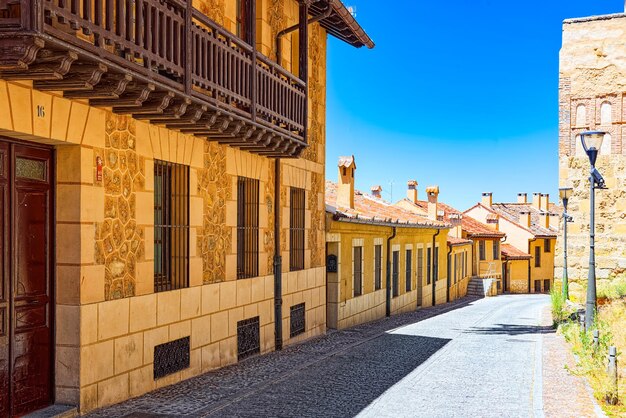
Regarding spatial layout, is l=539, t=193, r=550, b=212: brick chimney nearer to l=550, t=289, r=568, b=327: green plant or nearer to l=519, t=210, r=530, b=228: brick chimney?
l=519, t=210, r=530, b=228: brick chimney

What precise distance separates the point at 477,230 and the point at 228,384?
37722 millimetres

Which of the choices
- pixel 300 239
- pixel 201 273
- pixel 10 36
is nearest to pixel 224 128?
pixel 201 273

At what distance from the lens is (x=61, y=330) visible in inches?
259

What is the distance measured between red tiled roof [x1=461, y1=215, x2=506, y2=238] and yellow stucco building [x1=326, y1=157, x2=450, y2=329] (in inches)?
600

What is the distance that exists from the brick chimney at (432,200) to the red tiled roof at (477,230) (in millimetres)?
8979

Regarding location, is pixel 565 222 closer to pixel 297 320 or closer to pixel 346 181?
pixel 346 181

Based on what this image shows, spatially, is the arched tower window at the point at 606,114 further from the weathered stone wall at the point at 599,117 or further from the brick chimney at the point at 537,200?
the brick chimney at the point at 537,200

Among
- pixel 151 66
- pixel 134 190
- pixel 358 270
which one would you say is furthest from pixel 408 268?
pixel 151 66

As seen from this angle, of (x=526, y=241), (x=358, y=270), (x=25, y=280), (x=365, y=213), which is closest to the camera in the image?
(x=25, y=280)

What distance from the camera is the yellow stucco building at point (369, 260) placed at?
1560 centimetres

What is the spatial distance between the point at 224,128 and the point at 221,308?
9.43 feet

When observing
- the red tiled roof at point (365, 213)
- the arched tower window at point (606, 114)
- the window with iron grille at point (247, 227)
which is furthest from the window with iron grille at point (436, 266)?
the window with iron grille at point (247, 227)

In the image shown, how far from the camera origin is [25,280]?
631 cm

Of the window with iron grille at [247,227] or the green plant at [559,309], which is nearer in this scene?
the window with iron grille at [247,227]
